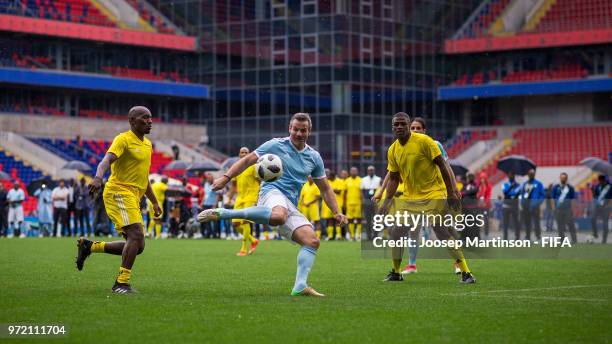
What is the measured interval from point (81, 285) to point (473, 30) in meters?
52.1

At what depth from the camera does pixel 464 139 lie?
203ft

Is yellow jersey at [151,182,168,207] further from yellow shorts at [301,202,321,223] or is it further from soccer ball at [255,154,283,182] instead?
soccer ball at [255,154,283,182]

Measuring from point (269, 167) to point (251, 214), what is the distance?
537 millimetres

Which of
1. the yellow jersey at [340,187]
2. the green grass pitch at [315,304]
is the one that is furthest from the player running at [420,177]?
the yellow jersey at [340,187]

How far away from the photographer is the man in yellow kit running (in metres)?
12.8

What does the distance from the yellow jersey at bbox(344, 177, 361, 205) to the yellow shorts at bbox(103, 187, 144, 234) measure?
874 inches

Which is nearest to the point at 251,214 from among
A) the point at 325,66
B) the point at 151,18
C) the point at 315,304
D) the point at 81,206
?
the point at 315,304

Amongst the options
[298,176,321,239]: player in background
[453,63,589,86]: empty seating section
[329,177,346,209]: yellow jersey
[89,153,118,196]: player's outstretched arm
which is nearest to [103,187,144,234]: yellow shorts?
[89,153,118,196]: player's outstretched arm

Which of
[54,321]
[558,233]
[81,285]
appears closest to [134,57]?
[558,233]

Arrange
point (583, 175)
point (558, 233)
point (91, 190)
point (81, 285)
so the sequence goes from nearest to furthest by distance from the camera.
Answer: point (91, 190) < point (81, 285) < point (558, 233) < point (583, 175)

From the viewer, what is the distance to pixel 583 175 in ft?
173

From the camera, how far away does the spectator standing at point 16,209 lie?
37625mm

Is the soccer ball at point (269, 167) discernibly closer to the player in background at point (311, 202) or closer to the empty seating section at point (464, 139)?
the player in background at point (311, 202)

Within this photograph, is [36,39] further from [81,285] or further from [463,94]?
[81,285]
